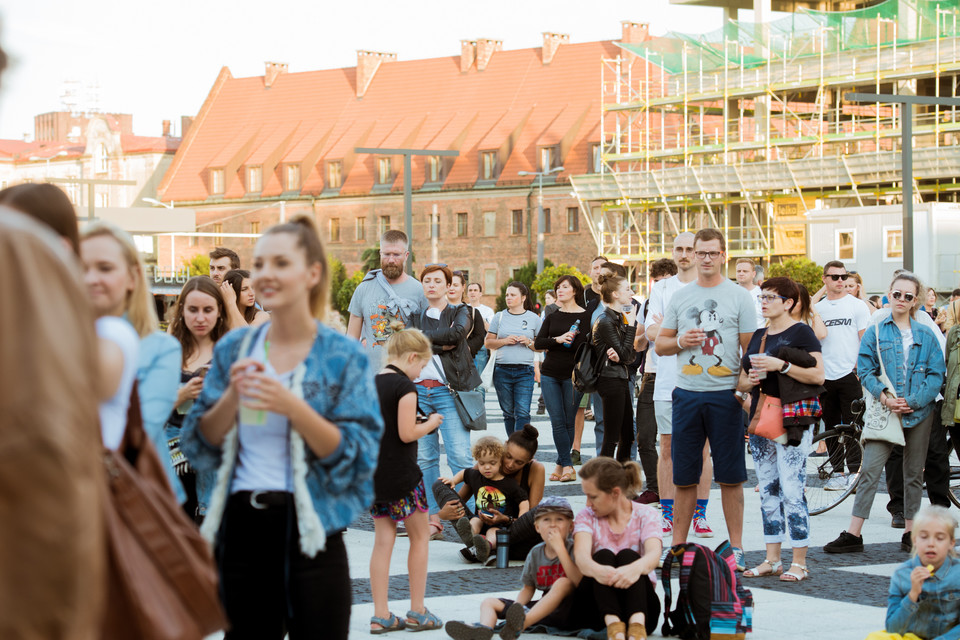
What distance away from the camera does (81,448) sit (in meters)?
2.03

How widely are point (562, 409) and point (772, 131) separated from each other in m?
53.4

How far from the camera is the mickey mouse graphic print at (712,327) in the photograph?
8578 mm

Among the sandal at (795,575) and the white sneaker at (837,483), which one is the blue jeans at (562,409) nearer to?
the white sneaker at (837,483)

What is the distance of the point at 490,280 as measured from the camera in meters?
82.1

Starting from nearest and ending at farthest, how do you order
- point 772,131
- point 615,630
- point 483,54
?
point 615,630 < point 772,131 < point 483,54

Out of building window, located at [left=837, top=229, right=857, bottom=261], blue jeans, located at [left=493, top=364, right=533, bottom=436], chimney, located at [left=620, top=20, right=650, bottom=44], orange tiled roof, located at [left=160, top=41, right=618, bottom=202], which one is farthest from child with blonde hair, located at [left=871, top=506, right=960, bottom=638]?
chimney, located at [left=620, top=20, right=650, bottom=44]

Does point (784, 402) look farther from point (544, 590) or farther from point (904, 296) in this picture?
point (544, 590)

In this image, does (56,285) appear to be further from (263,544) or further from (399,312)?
(399,312)

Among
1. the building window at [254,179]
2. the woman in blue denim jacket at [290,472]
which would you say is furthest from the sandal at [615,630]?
the building window at [254,179]

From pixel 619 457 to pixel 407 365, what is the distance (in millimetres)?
5754

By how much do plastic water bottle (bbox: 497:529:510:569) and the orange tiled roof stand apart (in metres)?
66.7

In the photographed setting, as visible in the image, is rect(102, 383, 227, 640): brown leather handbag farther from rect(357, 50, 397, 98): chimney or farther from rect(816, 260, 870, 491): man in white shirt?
rect(357, 50, 397, 98): chimney

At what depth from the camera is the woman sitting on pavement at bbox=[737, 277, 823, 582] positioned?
866 cm

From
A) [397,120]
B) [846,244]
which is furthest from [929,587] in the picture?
[397,120]
